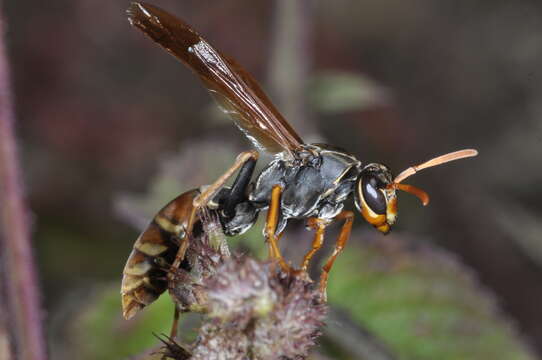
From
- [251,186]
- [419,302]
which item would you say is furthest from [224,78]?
[419,302]

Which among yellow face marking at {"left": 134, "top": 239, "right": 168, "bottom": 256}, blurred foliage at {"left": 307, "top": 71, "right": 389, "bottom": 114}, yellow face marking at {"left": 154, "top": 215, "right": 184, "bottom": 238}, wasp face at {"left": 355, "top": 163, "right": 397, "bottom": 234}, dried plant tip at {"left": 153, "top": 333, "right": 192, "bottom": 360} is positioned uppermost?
blurred foliage at {"left": 307, "top": 71, "right": 389, "bottom": 114}

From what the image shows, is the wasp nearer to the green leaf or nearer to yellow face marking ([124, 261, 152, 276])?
yellow face marking ([124, 261, 152, 276])

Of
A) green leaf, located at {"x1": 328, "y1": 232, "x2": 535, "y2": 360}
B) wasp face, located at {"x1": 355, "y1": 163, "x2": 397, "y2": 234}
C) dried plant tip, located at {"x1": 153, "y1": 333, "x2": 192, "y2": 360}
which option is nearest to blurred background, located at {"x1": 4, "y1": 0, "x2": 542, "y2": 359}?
green leaf, located at {"x1": 328, "y1": 232, "x2": 535, "y2": 360}

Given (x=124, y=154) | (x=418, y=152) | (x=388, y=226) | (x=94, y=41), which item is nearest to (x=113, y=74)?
(x=94, y=41)

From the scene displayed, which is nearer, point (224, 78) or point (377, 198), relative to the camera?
point (377, 198)

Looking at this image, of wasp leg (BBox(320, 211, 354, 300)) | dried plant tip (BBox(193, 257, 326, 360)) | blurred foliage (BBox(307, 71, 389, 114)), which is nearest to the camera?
dried plant tip (BBox(193, 257, 326, 360))

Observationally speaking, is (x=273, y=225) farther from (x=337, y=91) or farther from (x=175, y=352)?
(x=337, y=91)

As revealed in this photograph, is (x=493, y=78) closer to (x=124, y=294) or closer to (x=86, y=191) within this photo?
(x=86, y=191)
